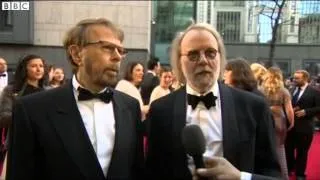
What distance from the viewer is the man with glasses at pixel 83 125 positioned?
7.82ft

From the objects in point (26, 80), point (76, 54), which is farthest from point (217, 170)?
point (26, 80)

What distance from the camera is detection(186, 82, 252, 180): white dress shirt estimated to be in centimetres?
248

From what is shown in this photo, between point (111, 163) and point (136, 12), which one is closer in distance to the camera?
point (111, 163)

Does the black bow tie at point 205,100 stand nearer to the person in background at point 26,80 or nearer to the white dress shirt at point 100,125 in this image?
the white dress shirt at point 100,125

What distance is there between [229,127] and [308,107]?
5795 mm

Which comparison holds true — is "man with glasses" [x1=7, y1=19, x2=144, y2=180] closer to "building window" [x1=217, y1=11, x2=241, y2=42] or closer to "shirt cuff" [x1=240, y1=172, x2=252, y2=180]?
"shirt cuff" [x1=240, y1=172, x2=252, y2=180]

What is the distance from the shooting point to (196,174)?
1.83m

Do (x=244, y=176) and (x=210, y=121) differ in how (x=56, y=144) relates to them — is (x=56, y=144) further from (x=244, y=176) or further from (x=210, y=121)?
(x=244, y=176)

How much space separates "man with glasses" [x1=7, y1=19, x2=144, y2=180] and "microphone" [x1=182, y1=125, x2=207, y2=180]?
24.7 inches

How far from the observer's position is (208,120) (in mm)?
2516

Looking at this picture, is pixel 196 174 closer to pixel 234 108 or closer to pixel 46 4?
pixel 234 108

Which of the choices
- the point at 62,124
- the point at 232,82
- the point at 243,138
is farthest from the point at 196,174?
the point at 232,82

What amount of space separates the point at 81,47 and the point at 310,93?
614cm

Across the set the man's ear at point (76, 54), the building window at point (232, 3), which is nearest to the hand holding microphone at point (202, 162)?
the man's ear at point (76, 54)
